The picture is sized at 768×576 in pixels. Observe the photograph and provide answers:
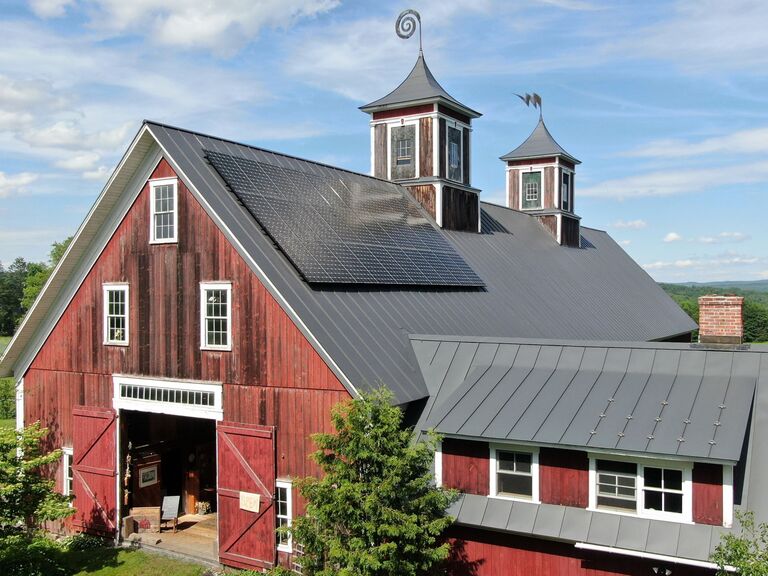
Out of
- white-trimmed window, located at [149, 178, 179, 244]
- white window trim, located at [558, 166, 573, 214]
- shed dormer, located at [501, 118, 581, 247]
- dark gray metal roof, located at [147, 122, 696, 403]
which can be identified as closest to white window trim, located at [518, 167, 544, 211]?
shed dormer, located at [501, 118, 581, 247]

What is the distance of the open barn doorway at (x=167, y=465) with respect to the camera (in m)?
17.0

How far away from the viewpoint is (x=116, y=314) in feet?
59.6

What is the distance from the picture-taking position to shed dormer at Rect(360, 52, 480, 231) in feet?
85.9

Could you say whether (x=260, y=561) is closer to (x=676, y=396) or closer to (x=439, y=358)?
(x=439, y=358)

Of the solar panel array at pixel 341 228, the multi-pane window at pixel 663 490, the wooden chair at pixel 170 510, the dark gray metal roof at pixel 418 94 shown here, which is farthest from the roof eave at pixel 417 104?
the multi-pane window at pixel 663 490

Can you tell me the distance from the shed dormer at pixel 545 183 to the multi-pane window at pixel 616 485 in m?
25.2

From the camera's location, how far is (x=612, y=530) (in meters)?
12.2

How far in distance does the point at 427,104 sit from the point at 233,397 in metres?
14.5

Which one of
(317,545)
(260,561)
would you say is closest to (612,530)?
(317,545)

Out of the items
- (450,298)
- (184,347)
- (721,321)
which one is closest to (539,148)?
(450,298)

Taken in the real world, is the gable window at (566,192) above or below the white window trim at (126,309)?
above

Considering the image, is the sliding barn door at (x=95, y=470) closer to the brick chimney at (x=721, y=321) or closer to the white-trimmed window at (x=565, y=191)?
the brick chimney at (x=721, y=321)

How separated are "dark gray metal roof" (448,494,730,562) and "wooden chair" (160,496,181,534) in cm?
858

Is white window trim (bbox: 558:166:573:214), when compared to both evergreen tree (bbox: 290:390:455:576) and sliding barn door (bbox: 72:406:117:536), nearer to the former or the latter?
sliding barn door (bbox: 72:406:117:536)
